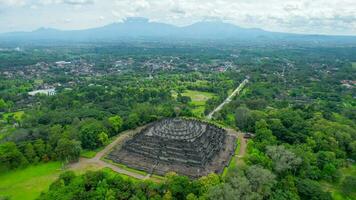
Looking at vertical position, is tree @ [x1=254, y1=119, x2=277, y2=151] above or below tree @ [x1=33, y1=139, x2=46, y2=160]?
above

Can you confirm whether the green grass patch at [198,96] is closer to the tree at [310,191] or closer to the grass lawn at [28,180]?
the grass lawn at [28,180]

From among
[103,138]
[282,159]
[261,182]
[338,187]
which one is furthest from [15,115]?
[338,187]

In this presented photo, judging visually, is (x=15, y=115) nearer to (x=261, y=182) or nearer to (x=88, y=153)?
(x=88, y=153)

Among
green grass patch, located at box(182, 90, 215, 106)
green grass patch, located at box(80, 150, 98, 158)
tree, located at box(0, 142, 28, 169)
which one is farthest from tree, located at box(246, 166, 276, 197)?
green grass patch, located at box(182, 90, 215, 106)

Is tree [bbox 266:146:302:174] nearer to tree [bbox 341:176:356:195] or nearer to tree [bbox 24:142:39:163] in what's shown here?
tree [bbox 341:176:356:195]

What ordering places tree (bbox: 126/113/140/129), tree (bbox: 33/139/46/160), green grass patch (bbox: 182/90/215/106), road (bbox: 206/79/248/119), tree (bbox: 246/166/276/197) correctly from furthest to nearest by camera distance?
green grass patch (bbox: 182/90/215/106), road (bbox: 206/79/248/119), tree (bbox: 126/113/140/129), tree (bbox: 33/139/46/160), tree (bbox: 246/166/276/197)

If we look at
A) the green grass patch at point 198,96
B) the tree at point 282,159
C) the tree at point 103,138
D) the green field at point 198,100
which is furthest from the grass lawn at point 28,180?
the green grass patch at point 198,96
